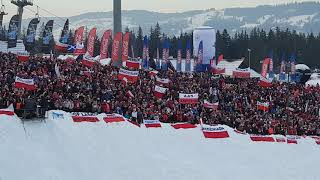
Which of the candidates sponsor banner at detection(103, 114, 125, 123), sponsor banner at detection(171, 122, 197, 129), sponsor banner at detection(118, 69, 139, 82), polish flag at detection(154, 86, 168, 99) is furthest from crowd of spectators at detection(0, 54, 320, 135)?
sponsor banner at detection(171, 122, 197, 129)

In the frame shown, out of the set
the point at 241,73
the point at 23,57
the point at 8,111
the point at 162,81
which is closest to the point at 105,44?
the point at 162,81

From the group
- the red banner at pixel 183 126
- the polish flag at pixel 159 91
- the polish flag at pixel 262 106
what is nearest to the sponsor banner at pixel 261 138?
the red banner at pixel 183 126

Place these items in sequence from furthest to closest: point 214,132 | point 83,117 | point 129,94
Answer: point 129,94, point 214,132, point 83,117

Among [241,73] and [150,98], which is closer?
[150,98]

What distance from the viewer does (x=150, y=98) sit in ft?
86.2

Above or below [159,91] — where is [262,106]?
below

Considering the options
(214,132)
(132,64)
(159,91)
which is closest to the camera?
(214,132)

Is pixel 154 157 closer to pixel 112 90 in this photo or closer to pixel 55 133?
pixel 55 133

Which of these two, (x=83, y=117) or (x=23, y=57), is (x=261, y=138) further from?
(x=23, y=57)

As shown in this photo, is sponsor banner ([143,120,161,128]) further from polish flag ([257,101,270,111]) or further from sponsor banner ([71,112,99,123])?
polish flag ([257,101,270,111])

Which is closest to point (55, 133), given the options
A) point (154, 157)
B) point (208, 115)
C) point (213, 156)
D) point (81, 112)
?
point (81, 112)

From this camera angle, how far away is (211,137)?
78.0 feet

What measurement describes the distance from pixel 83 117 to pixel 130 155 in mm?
2201

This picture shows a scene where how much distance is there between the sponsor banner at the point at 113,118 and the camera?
2134 cm
